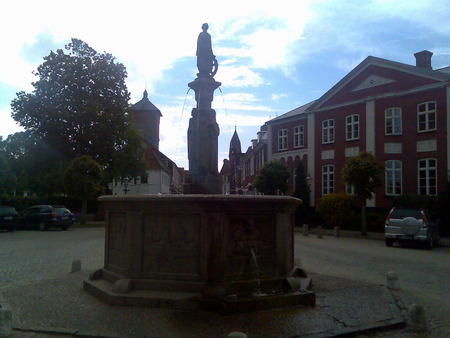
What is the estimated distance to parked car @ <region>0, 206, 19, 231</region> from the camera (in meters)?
28.3

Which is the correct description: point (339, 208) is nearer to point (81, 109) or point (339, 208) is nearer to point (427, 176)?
point (427, 176)

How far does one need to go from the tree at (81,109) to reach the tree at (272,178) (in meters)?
12.2

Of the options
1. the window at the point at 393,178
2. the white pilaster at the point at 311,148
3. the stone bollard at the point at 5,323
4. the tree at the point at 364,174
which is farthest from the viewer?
the white pilaster at the point at 311,148

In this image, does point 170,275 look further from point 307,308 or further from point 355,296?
point 355,296

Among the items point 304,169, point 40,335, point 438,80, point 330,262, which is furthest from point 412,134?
point 40,335

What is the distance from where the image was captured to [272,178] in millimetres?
35906

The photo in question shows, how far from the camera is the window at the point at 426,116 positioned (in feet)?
103

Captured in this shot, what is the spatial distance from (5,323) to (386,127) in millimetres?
32689

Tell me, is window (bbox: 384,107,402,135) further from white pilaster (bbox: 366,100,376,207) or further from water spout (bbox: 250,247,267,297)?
water spout (bbox: 250,247,267,297)

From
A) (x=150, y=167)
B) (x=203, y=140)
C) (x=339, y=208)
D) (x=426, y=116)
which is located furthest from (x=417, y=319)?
(x=150, y=167)

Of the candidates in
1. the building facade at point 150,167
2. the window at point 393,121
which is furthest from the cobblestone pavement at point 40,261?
the window at point 393,121

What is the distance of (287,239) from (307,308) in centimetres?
152

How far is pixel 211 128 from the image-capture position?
37.5 ft

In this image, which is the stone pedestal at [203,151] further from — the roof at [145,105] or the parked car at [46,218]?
the roof at [145,105]
